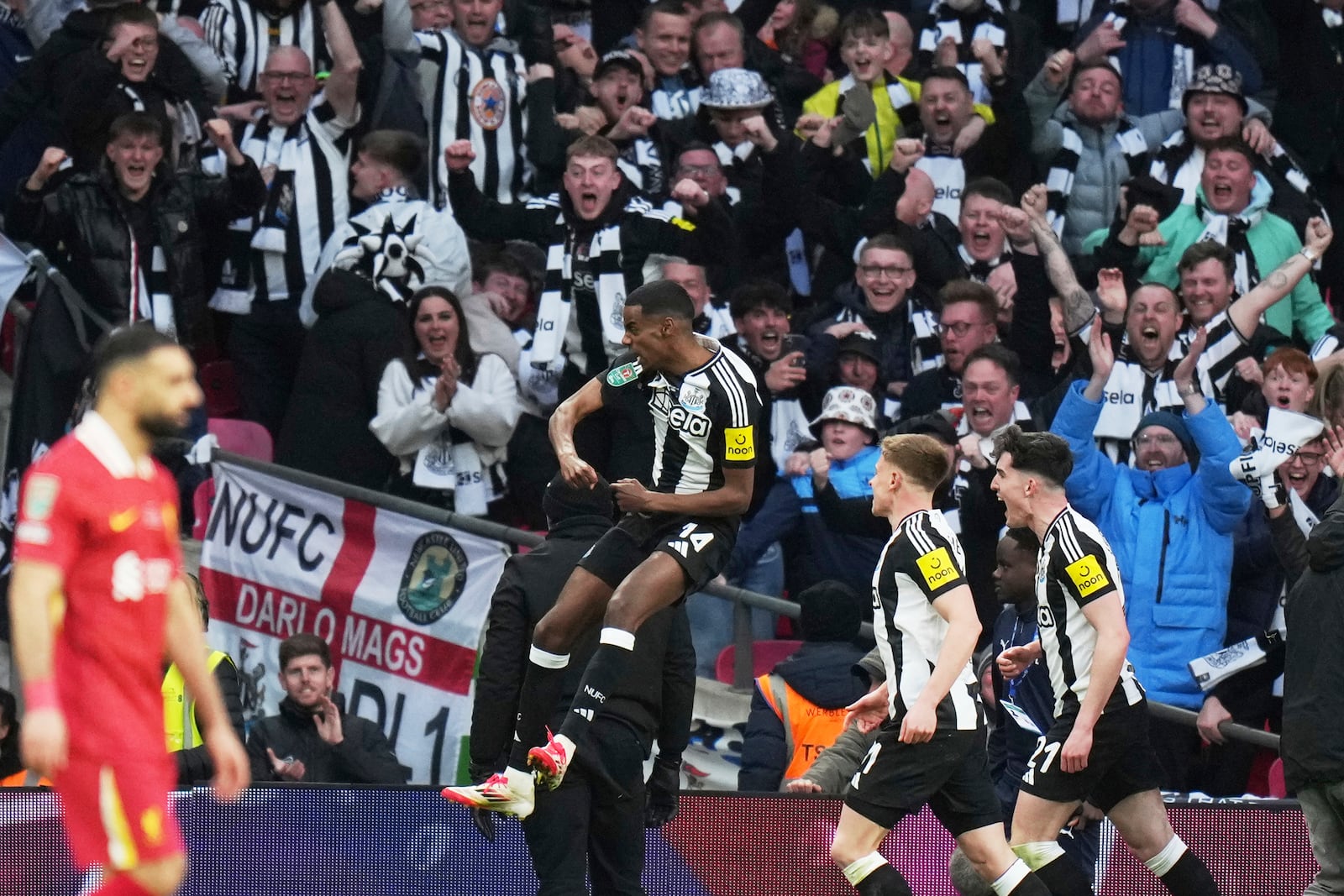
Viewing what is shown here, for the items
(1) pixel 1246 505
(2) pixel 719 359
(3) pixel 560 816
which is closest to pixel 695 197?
(1) pixel 1246 505

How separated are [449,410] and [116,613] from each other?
224 inches

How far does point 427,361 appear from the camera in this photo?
36.7ft

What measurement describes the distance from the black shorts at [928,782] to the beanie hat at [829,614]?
4.56 feet

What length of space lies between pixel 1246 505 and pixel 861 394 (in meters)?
1.99

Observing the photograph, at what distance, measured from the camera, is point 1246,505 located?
32.8 feet

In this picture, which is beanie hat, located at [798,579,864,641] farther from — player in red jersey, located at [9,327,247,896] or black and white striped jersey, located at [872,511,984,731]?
player in red jersey, located at [9,327,247,896]

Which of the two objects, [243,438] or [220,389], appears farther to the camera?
[220,389]

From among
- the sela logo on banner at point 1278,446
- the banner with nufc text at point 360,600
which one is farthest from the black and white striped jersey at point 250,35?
the sela logo on banner at point 1278,446

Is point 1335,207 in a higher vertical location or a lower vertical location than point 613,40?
lower

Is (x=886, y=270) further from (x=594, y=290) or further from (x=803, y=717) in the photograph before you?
(x=803, y=717)

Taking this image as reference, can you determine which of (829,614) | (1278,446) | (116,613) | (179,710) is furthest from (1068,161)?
(116,613)

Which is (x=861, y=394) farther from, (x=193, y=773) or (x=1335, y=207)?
(x=1335, y=207)

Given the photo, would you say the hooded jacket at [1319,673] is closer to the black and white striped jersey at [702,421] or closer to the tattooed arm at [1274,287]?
the black and white striped jersey at [702,421]

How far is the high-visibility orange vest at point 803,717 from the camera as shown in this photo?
8.69 metres
